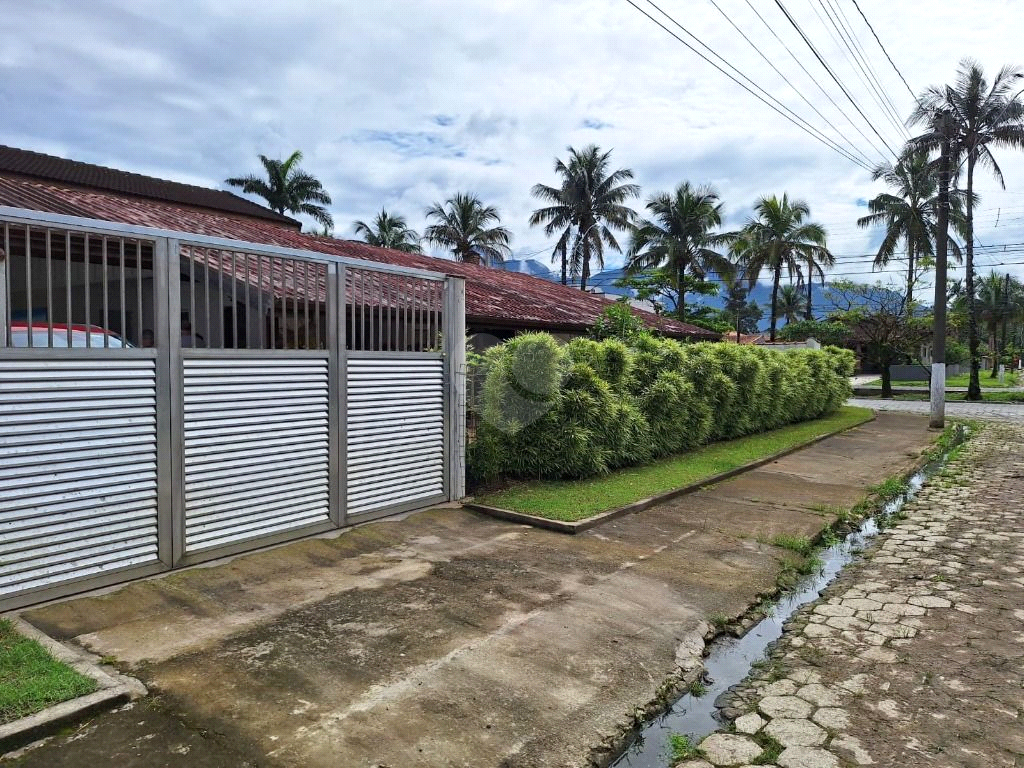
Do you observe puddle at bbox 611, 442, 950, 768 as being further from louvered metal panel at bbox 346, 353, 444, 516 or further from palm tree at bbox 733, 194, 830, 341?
palm tree at bbox 733, 194, 830, 341

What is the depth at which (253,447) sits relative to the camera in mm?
5422

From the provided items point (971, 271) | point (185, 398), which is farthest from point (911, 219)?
point (185, 398)

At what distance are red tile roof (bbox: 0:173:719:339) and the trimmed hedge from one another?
7.29ft

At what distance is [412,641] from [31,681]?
188 cm

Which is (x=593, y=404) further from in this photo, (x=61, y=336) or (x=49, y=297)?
(x=49, y=297)

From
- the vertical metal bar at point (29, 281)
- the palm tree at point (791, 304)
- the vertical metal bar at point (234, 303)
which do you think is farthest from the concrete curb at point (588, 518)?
the palm tree at point (791, 304)

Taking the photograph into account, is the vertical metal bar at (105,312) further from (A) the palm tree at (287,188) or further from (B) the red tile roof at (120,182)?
(A) the palm tree at (287,188)

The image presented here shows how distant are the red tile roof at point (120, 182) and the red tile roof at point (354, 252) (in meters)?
0.56

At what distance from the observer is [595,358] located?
29.5 ft

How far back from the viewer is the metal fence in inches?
166

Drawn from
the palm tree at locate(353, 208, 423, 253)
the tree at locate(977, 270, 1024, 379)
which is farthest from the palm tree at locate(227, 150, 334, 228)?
the tree at locate(977, 270, 1024, 379)

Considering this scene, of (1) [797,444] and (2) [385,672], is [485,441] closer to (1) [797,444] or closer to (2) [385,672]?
(2) [385,672]

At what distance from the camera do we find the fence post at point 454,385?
7.27 metres

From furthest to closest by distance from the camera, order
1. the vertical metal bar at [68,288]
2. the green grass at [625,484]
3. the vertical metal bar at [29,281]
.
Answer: the green grass at [625,484]
the vertical metal bar at [68,288]
the vertical metal bar at [29,281]
